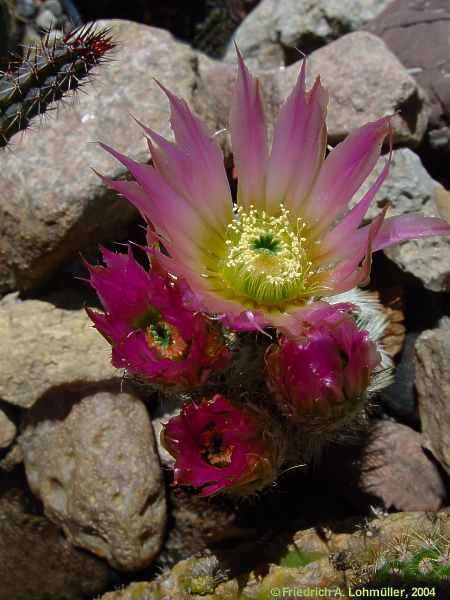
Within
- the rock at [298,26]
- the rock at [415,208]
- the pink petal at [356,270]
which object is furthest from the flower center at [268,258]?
the rock at [298,26]

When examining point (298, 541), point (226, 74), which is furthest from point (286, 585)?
point (226, 74)

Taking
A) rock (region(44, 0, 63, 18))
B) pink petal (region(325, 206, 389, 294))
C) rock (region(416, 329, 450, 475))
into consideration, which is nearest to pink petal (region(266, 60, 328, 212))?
pink petal (region(325, 206, 389, 294))

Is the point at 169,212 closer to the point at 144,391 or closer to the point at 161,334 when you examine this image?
the point at 161,334

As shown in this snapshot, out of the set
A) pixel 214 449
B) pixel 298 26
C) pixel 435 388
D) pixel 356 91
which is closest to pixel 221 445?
pixel 214 449

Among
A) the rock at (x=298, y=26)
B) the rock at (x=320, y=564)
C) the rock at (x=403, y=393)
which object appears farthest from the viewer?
the rock at (x=298, y=26)

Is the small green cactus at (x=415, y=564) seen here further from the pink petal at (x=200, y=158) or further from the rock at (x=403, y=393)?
the pink petal at (x=200, y=158)

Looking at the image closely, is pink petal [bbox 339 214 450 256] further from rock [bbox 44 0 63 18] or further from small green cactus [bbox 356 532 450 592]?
rock [bbox 44 0 63 18]
